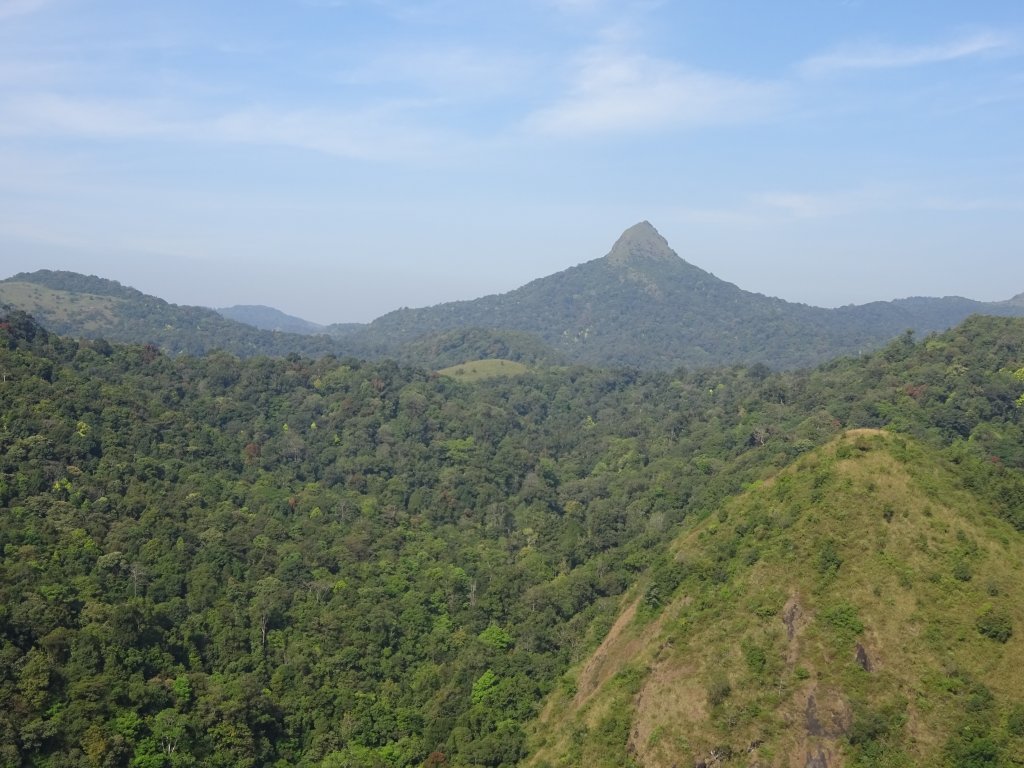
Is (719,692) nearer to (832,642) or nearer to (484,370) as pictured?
(832,642)

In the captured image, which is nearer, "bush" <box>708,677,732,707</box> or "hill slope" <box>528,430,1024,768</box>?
"hill slope" <box>528,430,1024,768</box>

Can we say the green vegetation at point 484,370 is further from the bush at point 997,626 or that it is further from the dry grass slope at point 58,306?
the bush at point 997,626

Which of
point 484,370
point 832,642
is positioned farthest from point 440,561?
point 484,370

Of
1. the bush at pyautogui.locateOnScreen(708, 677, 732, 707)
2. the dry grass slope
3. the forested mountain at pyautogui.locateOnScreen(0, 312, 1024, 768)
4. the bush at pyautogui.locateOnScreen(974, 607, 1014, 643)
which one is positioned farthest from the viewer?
the dry grass slope

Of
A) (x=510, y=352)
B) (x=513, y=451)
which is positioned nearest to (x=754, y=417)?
(x=513, y=451)

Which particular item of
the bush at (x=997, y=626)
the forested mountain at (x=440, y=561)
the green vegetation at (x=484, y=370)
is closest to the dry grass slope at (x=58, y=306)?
the green vegetation at (x=484, y=370)

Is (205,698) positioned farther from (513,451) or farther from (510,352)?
(510,352)

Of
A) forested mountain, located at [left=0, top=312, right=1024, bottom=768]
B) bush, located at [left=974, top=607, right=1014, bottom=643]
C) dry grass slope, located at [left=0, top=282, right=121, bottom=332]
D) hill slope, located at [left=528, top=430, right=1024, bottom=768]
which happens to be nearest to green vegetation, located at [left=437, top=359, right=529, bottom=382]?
forested mountain, located at [left=0, top=312, right=1024, bottom=768]

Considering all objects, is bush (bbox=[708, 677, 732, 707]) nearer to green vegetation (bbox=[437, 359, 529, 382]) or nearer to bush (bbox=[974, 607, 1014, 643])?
bush (bbox=[974, 607, 1014, 643])

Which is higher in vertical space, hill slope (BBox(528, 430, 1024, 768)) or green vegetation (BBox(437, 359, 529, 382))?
green vegetation (BBox(437, 359, 529, 382))
